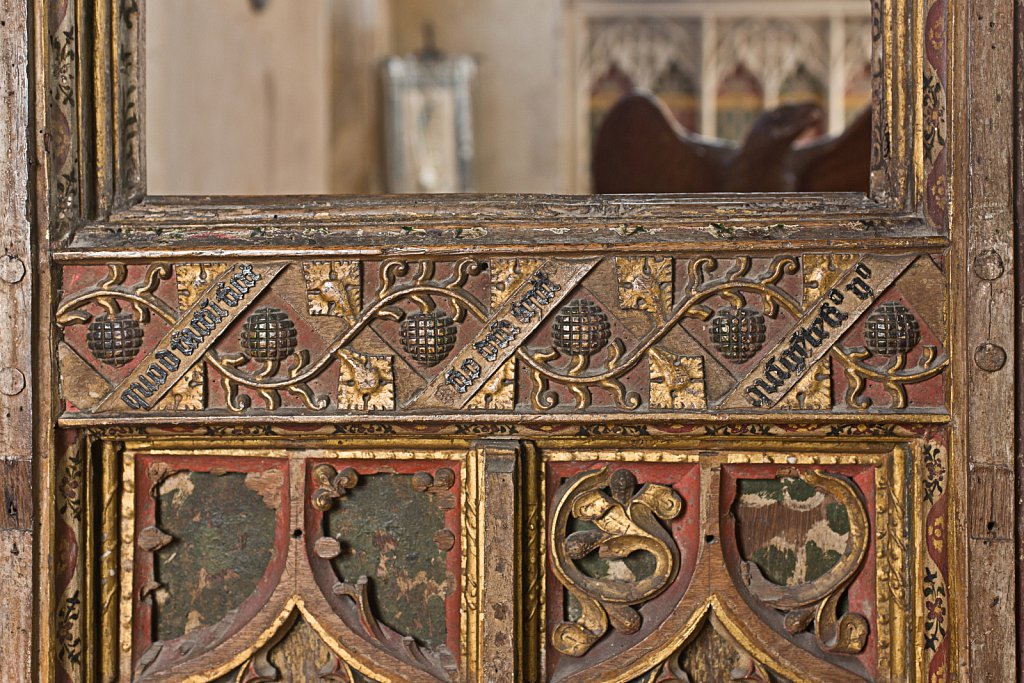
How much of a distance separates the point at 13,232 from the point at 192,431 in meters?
0.35

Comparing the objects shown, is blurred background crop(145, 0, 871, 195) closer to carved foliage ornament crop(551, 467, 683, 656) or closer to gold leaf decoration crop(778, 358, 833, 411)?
carved foliage ornament crop(551, 467, 683, 656)

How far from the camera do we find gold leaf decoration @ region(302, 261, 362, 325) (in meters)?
1.35

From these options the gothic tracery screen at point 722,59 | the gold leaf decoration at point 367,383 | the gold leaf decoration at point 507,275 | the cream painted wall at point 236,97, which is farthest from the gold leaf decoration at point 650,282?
the gothic tracery screen at point 722,59

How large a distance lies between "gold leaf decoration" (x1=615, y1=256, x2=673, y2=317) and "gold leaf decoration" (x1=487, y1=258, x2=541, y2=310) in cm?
12

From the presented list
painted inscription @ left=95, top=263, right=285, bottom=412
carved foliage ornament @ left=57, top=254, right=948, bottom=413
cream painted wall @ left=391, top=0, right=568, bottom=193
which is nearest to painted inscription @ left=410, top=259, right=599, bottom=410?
carved foliage ornament @ left=57, top=254, right=948, bottom=413

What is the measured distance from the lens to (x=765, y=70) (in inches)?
248

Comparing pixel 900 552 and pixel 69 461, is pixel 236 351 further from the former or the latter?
pixel 900 552

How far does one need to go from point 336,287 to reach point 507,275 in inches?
8.9

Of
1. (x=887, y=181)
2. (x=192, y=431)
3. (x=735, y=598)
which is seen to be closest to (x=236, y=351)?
(x=192, y=431)

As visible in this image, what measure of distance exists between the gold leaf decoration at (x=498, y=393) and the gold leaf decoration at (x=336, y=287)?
0.20 m

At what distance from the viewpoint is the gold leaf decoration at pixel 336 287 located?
1.35 metres

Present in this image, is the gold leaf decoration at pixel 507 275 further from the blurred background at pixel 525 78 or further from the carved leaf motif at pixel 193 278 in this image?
the blurred background at pixel 525 78

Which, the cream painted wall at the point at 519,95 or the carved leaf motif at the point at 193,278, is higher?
the cream painted wall at the point at 519,95

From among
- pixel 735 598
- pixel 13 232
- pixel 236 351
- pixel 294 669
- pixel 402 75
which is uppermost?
pixel 402 75
